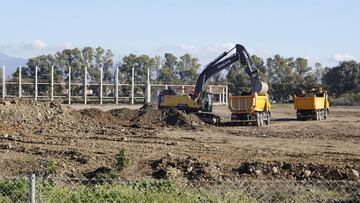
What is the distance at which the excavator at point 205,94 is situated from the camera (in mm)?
39469

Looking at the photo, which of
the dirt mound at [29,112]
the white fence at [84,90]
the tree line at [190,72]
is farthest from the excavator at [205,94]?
the tree line at [190,72]

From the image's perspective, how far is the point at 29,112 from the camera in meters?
33.7

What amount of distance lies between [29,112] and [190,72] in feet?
223

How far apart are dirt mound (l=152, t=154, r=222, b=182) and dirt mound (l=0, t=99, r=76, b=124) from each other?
15041mm

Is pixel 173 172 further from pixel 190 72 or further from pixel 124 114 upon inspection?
pixel 190 72

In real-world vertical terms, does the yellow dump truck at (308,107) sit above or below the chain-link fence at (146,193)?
above

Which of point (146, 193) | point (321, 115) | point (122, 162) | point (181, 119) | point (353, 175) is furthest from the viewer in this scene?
point (321, 115)

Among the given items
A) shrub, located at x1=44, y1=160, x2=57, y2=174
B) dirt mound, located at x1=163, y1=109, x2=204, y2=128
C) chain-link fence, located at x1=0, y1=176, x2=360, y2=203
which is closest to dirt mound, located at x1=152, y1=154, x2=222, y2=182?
shrub, located at x1=44, y1=160, x2=57, y2=174

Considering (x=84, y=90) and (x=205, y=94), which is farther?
(x=84, y=90)

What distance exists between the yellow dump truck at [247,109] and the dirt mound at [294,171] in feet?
59.6

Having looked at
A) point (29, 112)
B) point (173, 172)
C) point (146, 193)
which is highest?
point (29, 112)

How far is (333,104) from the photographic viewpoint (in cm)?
8288

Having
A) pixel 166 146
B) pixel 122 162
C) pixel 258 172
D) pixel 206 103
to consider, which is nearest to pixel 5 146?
pixel 166 146

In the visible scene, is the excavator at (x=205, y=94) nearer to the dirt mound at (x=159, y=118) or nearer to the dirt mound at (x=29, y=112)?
the dirt mound at (x=159, y=118)
